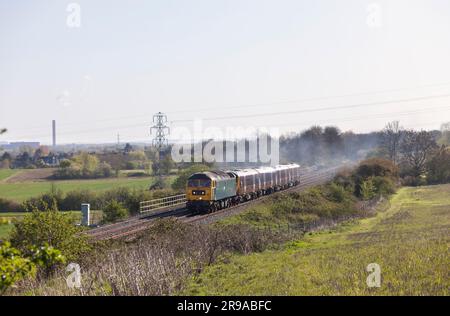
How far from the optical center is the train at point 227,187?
36.4 meters

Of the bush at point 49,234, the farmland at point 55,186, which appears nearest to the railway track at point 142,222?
the bush at point 49,234

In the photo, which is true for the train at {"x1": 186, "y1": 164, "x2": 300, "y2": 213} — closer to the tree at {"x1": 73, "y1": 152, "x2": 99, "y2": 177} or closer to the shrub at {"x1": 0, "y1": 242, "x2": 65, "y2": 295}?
the shrub at {"x1": 0, "y1": 242, "x2": 65, "y2": 295}

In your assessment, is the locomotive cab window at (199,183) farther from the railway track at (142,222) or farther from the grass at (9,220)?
the grass at (9,220)

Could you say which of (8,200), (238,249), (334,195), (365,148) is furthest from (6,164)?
(238,249)

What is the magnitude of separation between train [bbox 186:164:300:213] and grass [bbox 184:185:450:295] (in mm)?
9167

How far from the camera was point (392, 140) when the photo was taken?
312 ft

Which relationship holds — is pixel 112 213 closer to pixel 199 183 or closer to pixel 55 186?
pixel 199 183

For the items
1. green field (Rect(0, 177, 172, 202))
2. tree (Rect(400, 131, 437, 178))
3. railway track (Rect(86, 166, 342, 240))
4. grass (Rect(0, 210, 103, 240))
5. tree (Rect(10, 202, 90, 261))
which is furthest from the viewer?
tree (Rect(400, 131, 437, 178))

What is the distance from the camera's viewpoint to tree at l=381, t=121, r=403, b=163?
293 ft

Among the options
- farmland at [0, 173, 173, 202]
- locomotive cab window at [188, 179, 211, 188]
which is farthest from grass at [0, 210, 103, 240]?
farmland at [0, 173, 173, 202]

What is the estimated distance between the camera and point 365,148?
150375 millimetres

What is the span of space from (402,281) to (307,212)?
25327mm

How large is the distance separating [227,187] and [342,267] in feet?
74.6

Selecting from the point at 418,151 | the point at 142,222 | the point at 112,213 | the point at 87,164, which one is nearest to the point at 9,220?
the point at 142,222
